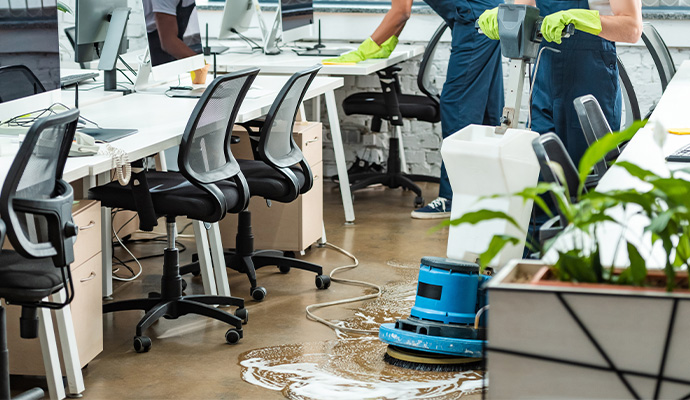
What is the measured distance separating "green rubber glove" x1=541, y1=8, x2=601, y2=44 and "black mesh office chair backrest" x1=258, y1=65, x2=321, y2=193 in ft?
3.09

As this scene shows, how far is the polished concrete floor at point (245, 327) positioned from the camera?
2.73 meters

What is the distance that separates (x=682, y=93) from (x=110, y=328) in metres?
2.49

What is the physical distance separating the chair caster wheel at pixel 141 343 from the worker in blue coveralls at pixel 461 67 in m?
2.27

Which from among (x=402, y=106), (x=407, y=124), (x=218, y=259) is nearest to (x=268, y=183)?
(x=218, y=259)

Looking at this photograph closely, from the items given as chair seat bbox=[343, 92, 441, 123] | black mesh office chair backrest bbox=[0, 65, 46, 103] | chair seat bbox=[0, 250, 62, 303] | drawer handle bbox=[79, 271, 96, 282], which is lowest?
drawer handle bbox=[79, 271, 96, 282]

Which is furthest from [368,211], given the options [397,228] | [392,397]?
[392,397]

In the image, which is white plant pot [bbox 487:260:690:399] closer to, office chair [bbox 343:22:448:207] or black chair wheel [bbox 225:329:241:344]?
black chair wheel [bbox 225:329:241:344]

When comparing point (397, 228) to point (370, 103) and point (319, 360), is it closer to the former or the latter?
point (370, 103)

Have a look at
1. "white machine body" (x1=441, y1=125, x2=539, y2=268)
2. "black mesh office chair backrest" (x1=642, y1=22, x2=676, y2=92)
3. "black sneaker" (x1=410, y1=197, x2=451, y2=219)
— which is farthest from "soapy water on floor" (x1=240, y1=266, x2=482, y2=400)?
"black mesh office chair backrest" (x1=642, y1=22, x2=676, y2=92)

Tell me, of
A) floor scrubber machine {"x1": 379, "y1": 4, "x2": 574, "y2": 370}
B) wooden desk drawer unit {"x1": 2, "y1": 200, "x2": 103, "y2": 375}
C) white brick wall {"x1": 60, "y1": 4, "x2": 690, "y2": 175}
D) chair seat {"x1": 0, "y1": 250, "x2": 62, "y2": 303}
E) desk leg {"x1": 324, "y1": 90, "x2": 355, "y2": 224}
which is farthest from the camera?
white brick wall {"x1": 60, "y1": 4, "x2": 690, "y2": 175}

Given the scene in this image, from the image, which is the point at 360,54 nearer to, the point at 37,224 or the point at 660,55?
the point at 660,55

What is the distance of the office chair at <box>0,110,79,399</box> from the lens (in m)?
2.18

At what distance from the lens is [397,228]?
478 centimetres

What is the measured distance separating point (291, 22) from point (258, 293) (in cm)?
209
